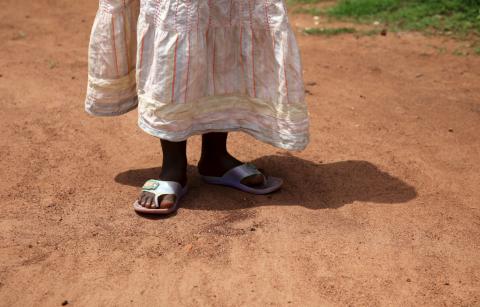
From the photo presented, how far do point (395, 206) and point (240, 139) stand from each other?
3.28 feet

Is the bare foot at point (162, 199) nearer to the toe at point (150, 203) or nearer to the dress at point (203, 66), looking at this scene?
the toe at point (150, 203)

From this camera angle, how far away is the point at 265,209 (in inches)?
119

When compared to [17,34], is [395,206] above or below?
below

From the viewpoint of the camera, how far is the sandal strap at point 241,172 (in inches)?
125

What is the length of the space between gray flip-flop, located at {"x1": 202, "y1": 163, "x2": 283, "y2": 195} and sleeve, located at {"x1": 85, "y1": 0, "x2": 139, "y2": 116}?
0.53 metres

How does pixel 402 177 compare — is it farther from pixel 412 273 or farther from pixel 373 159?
pixel 412 273

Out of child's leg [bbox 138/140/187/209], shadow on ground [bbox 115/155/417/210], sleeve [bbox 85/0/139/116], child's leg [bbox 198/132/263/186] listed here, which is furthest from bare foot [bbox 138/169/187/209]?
sleeve [bbox 85/0/139/116]

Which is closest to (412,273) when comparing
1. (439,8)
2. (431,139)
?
(431,139)

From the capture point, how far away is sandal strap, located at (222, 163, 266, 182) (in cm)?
317

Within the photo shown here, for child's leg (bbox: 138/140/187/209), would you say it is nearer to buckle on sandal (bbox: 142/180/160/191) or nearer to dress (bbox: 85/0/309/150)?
buckle on sandal (bbox: 142/180/160/191)

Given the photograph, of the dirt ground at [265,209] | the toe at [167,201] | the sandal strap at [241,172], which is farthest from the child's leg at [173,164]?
the sandal strap at [241,172]

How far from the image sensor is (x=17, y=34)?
5301 millimetres

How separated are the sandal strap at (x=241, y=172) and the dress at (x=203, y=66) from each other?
25cm

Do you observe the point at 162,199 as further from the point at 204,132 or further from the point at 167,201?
the point at 204,132
